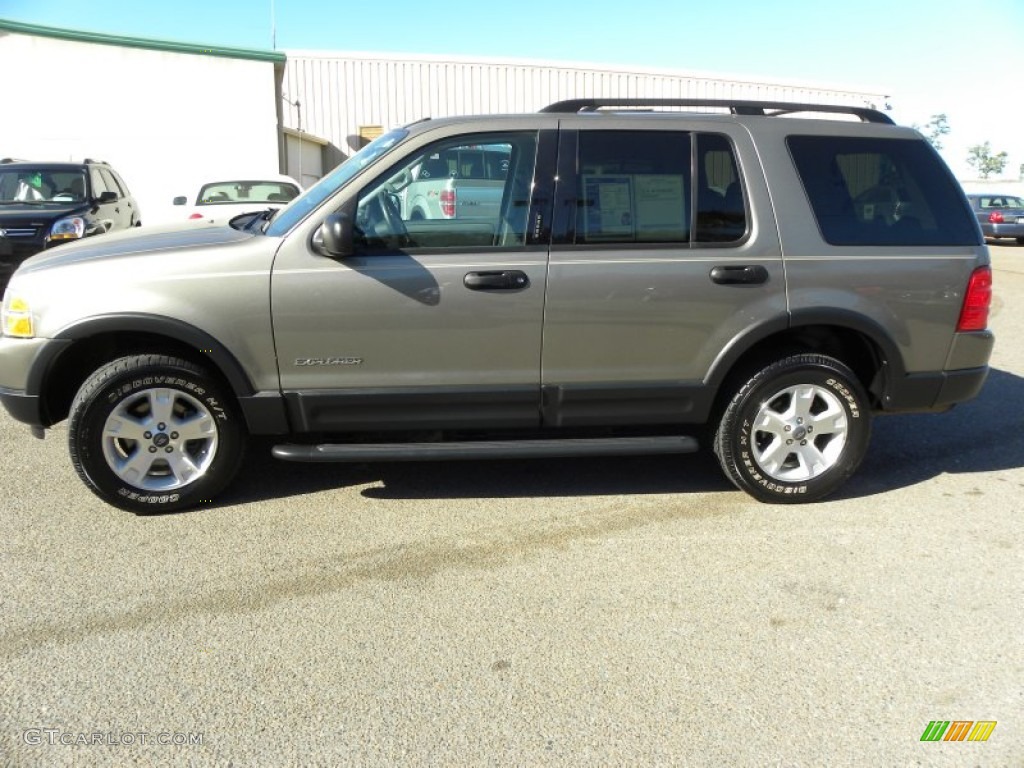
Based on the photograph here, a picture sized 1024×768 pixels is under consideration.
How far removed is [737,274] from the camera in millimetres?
3738

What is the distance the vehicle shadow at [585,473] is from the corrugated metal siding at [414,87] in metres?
20.1

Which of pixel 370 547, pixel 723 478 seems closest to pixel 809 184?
pixel 723 478

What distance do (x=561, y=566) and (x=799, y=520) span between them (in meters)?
1.34

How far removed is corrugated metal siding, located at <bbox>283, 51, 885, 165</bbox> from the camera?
2320 cm

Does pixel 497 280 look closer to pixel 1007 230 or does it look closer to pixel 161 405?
pixel 161 405

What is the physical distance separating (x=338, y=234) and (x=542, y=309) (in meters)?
1.01

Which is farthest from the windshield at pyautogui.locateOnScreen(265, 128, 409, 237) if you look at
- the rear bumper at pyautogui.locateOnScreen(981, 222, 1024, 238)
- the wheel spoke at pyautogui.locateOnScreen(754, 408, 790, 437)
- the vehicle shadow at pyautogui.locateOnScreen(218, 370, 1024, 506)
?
the rear bumper at pyautogui.locateOnScreen(981, 222, 1024, 238)

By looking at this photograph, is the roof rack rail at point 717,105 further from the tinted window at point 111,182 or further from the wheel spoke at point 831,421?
the tinted window at point 111,182

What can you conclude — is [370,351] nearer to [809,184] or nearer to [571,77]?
[809,184]

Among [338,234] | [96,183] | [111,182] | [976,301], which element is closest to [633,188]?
[338,234]

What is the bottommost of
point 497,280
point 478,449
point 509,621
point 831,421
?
point 509,621

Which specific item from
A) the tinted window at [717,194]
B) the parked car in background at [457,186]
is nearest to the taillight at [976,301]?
the tinted window at [717,194]

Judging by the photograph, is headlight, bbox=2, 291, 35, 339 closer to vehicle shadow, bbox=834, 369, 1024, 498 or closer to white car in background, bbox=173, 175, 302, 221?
vehicle shadow, bbox=834, 369, 1024, 498

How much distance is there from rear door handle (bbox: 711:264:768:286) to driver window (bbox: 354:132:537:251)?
97cm
